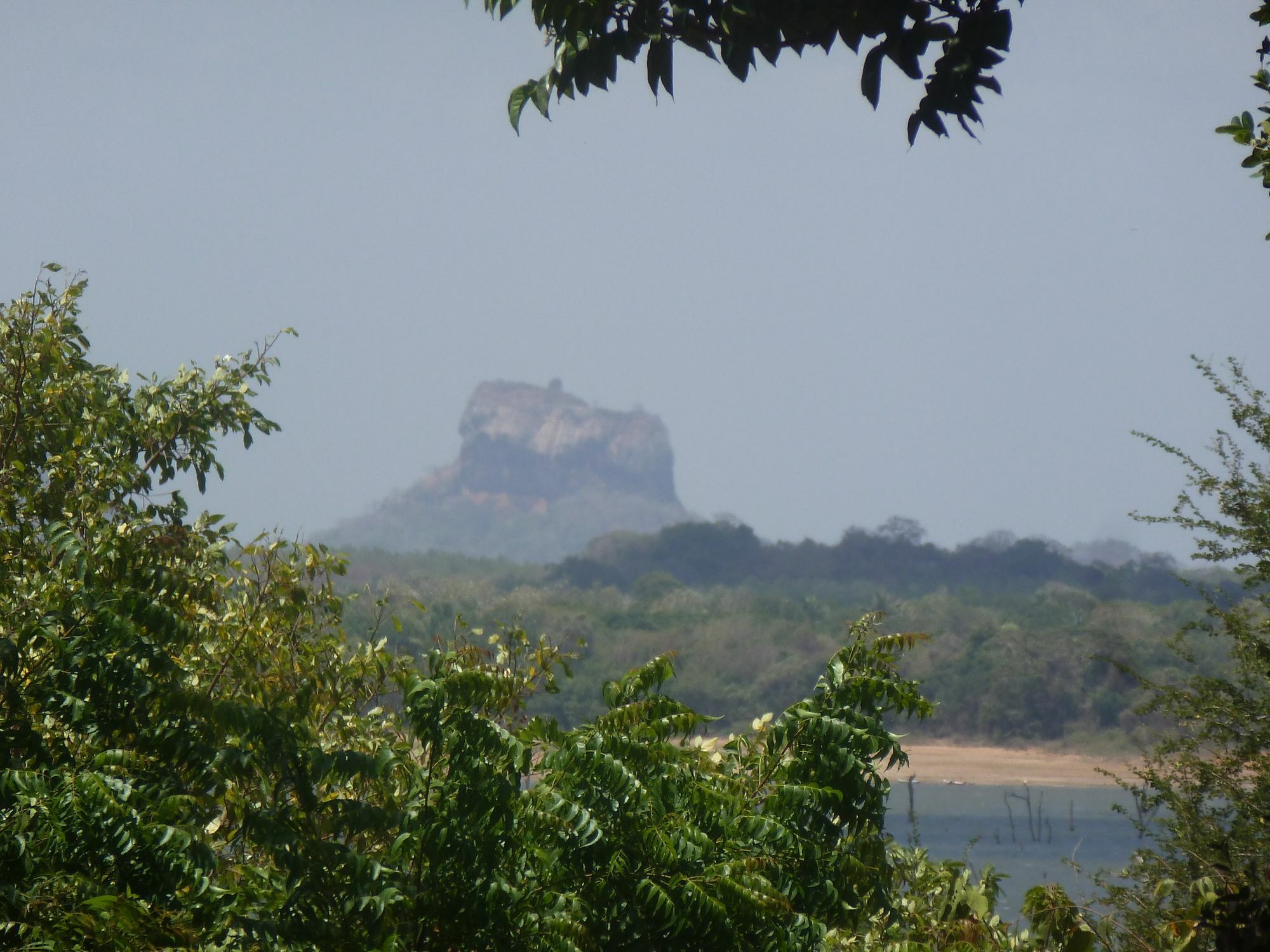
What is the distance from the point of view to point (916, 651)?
6931 cm

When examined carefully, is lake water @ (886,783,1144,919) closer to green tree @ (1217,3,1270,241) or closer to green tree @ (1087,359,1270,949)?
green tree @ (1087,359,1270,949)

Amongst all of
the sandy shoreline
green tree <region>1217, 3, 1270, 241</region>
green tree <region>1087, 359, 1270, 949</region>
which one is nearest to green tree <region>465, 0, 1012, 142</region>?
green tree <region>1217, 3, 1270, 241</region>

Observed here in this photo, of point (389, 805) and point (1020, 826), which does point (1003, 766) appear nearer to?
point (1020, 826)

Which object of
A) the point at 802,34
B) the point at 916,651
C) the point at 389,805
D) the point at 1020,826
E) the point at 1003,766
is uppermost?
the point at 802,34

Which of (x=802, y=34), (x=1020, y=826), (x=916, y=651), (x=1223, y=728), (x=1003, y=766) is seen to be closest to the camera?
(x=802, y=34)

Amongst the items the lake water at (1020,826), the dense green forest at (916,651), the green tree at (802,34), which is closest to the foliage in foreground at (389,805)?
the green tree at (802,34)

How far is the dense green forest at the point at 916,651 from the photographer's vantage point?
232 ft

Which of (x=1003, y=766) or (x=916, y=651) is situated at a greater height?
(x=916, y=651)

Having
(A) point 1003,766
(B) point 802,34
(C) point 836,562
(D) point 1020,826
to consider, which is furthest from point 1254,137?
(C) point 836,562

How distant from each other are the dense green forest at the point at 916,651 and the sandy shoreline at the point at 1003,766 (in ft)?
3.46

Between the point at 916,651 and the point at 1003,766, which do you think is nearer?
the point at 916,651

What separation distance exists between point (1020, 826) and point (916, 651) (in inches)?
417

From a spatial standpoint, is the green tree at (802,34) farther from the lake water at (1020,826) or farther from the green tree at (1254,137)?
the lake water at (1020,826)

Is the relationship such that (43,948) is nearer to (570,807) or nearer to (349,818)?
(349,818)
